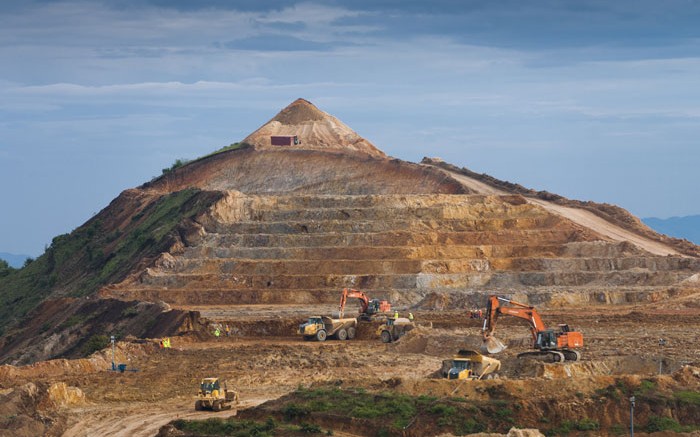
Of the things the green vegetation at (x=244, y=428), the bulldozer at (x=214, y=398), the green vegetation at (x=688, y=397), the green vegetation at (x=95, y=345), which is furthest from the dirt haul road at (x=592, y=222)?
the green vegetation at (x=244, y=428)

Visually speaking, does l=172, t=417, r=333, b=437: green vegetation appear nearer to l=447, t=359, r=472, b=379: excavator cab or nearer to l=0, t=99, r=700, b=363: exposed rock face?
l=447, t=359, r=472, b=379: excavator cab

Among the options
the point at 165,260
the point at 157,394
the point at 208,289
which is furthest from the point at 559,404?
the point at 165,260

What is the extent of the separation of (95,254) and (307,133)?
29.2 meters

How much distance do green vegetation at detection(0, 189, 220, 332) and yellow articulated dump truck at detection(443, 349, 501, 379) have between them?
51377 mm

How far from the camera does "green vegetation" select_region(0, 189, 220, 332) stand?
9719 centimetres

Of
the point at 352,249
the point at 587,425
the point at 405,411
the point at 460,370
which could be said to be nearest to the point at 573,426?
the point at 587,425

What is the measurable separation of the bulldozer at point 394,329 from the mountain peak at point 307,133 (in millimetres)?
53180

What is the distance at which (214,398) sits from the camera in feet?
140

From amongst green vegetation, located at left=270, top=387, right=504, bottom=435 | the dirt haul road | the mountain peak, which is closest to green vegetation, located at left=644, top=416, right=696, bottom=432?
green vegetation, located at left=270, top=387, right=504, bottom=435

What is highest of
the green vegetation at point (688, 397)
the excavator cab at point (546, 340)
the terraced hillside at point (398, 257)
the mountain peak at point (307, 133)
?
the mountain peak at point (307, 133)

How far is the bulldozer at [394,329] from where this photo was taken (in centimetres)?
6370

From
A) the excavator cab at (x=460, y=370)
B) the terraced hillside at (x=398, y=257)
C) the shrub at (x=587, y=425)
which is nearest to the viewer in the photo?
the shrub at (x=587, y=425)

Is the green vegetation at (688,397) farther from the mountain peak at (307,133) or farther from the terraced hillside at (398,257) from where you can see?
the mountain peak at (307,133)

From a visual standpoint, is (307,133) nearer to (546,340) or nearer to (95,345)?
(95,345)
